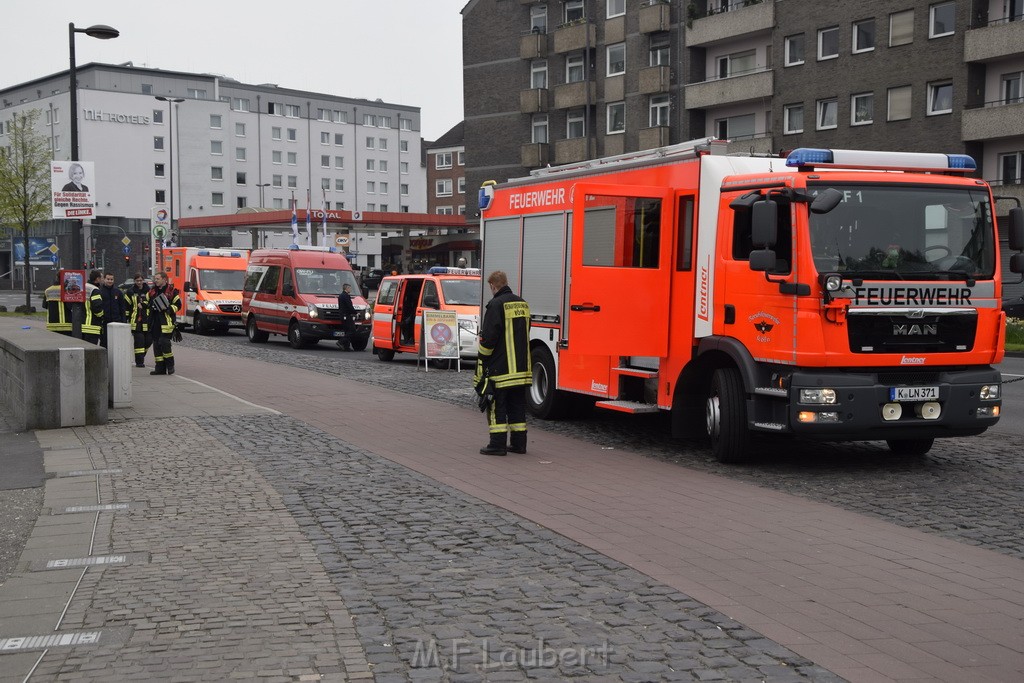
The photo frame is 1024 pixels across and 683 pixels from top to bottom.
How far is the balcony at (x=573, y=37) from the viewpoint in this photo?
55.9 m

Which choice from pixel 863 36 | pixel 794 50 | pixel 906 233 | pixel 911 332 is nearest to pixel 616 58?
pixel 794 50

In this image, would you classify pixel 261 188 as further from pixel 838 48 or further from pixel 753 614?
pixel 753 614

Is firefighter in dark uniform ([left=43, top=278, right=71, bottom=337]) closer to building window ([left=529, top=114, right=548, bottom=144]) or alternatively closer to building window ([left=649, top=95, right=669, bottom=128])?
building window ([left=649, top=95, right=669, bottom=128])

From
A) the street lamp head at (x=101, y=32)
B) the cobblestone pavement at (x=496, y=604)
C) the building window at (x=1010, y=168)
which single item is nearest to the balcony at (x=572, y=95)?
the building window at (x=1010, y=168)

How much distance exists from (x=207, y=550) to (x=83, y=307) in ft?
45.0

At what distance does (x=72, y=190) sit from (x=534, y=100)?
4274 centimetres

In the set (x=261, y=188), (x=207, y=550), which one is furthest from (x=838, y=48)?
(x=261, y=188)

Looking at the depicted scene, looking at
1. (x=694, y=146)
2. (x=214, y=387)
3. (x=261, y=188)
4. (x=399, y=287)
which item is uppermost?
(x=261, y=188)

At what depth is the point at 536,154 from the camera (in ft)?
194

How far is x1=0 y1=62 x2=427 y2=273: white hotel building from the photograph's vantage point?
96812mm

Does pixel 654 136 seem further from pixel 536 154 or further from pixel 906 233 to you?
pixel 906 233

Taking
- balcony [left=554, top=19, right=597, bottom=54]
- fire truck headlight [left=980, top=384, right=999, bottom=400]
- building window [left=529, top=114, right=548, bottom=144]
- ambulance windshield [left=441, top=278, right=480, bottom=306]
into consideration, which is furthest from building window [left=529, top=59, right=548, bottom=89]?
fire truck headlight [left=980, top=384, right=999, bottom=400]

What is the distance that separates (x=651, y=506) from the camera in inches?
333

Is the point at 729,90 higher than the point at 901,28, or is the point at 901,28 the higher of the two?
the point at 901,28
